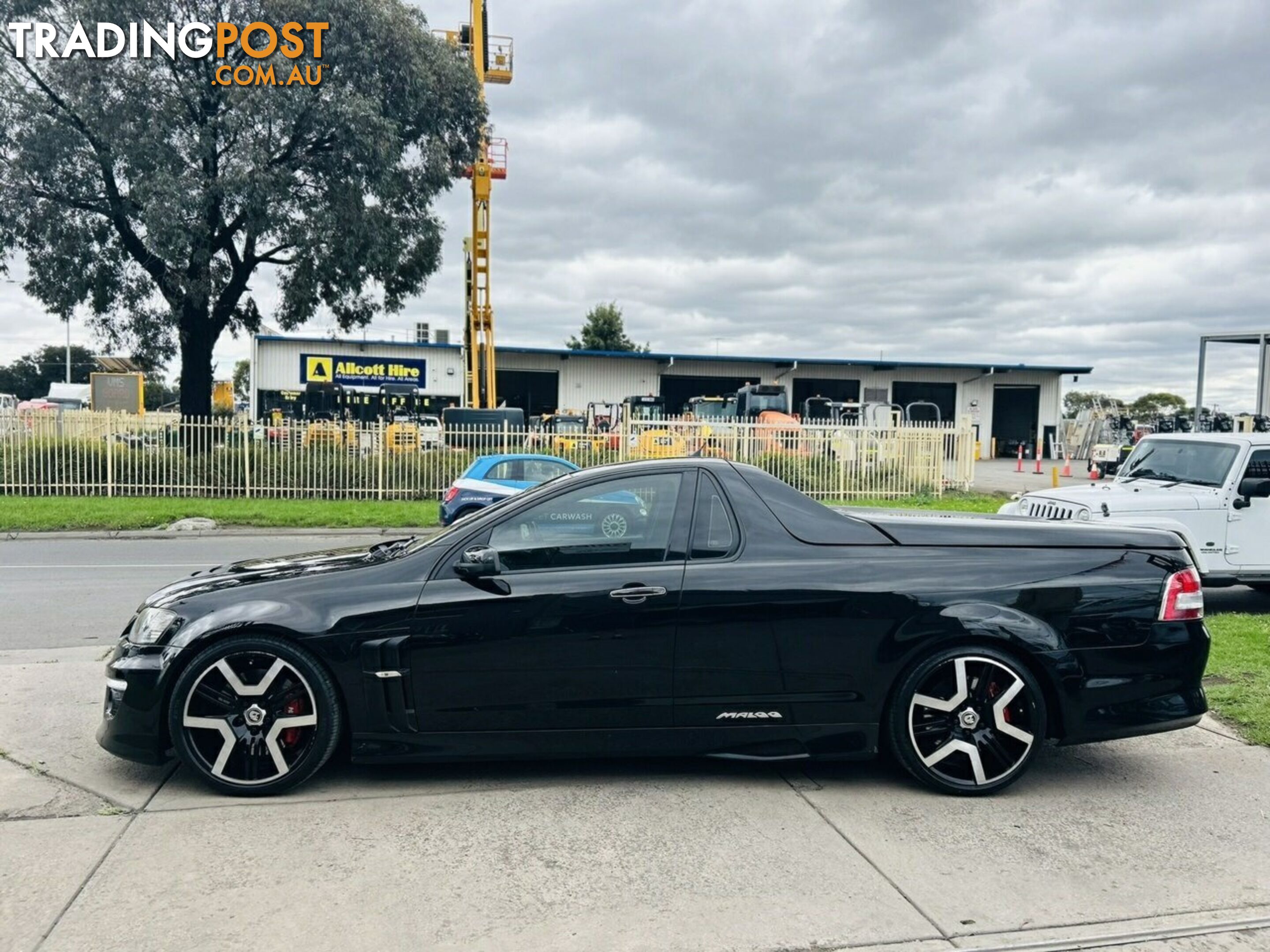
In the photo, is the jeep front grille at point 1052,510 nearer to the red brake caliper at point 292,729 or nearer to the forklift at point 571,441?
the red brake caliper at point 292,729

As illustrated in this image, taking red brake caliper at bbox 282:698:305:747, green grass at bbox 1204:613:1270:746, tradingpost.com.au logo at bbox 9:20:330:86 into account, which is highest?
tradingpost.com.au logo at bbox 9:20:330:86

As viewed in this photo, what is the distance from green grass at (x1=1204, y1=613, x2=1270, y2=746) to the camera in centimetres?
528

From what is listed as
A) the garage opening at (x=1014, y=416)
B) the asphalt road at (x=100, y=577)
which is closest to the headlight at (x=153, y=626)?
the asphalt road at (x=100, y=577)

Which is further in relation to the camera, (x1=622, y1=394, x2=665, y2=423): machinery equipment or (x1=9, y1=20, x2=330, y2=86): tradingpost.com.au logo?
(x1=622, y1=394, x2=665, y2=423): machinery equipment

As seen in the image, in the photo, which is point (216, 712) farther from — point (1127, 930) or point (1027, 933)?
point (1127, 930)

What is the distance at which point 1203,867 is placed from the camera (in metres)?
3.60

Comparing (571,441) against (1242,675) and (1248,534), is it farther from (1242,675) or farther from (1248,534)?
(1242,675)

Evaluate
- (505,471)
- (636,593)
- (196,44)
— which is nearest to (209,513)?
(505,471)

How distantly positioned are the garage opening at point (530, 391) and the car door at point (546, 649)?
46.5 m

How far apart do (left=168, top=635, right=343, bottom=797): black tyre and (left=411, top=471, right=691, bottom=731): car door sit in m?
0.45

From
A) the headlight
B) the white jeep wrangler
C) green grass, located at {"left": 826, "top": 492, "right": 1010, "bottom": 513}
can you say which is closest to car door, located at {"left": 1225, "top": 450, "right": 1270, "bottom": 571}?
the white jeep wrangler

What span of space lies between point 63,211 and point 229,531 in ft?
33.9

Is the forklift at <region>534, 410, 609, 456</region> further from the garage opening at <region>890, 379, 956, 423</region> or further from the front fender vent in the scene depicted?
the garage opening at <region>890, 379, 956, 423</region>

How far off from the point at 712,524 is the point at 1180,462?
7212mm
